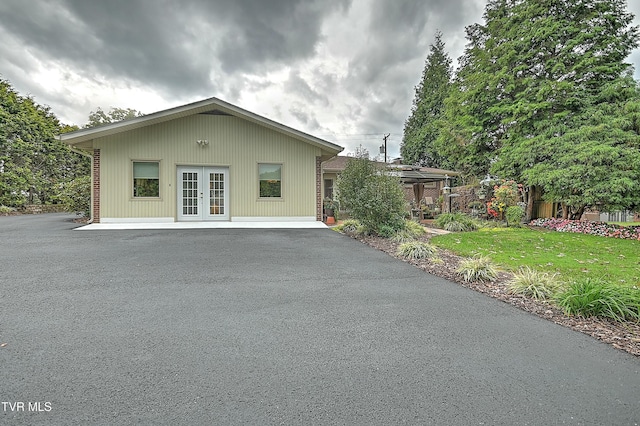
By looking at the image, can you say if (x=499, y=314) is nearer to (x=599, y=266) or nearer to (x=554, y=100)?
(x=599, y=266)

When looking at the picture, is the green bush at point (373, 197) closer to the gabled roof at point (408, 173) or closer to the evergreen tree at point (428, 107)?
Answer: the gabled roof at point (408, 173)

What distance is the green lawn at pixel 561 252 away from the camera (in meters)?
5.06

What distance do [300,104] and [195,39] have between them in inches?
318

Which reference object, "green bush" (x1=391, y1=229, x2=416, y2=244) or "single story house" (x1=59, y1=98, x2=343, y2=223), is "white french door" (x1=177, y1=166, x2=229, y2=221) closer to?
"single story house" (x1=59, y1=98, x2=343, y2=223)

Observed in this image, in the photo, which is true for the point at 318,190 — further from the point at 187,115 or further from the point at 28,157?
the point at 28,157

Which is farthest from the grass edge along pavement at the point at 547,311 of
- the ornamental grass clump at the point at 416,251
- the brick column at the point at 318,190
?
the brick column at the point at 318,190

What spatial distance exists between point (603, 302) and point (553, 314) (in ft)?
1.55

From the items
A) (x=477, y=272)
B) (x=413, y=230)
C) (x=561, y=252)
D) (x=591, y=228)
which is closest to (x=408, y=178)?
(x=413, y=230)

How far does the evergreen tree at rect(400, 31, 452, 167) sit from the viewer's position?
2848 centimetres

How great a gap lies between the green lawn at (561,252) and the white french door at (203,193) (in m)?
7.65

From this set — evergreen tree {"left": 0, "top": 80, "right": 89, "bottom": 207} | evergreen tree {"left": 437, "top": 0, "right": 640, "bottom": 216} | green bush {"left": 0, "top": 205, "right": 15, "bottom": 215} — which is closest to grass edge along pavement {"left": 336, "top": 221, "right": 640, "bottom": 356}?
evergreen tree {"left": 437, "top": 0, "right": 640, "bottom": 216}

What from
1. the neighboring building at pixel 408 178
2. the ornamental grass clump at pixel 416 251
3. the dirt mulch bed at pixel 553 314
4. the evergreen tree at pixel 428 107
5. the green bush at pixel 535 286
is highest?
the evergreen tree at pixel 428 107

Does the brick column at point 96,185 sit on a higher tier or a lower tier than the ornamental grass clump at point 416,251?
higher

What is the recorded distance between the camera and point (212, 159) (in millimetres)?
11273
